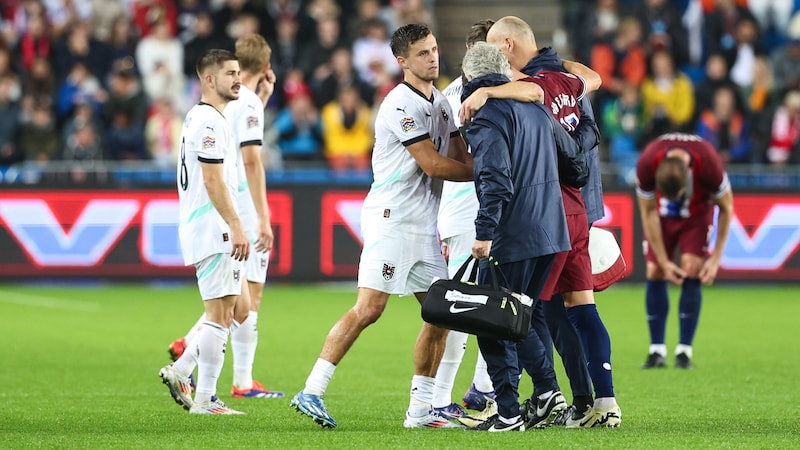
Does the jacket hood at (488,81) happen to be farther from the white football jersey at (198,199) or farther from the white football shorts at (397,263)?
the white football jersey at (198,199)

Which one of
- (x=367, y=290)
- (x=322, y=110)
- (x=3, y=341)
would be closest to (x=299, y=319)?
(x=3, y=341)

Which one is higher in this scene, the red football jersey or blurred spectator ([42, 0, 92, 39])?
blurred spectator ([42, 0, 92, 39])

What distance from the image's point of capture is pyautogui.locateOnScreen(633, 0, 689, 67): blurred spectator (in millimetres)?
23438

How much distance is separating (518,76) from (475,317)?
1676 millimetres

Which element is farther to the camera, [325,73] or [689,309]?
[325,73]

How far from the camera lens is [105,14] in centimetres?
2370

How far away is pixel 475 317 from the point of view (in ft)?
25.7

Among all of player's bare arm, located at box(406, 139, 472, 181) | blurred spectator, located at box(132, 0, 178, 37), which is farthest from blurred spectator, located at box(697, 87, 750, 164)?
player's bare arm, located at box(406, 139, 472, 181)

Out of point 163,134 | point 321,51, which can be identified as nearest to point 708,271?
point 163,134

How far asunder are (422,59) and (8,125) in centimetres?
1408

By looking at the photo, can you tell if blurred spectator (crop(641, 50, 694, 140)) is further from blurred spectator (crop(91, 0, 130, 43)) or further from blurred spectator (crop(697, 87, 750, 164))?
blurred spectator (crop(91, 0, 130, 43))

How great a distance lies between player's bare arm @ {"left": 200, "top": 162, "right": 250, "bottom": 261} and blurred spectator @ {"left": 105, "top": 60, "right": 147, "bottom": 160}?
12.1 m

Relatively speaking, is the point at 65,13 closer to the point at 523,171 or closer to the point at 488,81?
the point at 488,81

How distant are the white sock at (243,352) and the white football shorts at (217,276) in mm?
1300
